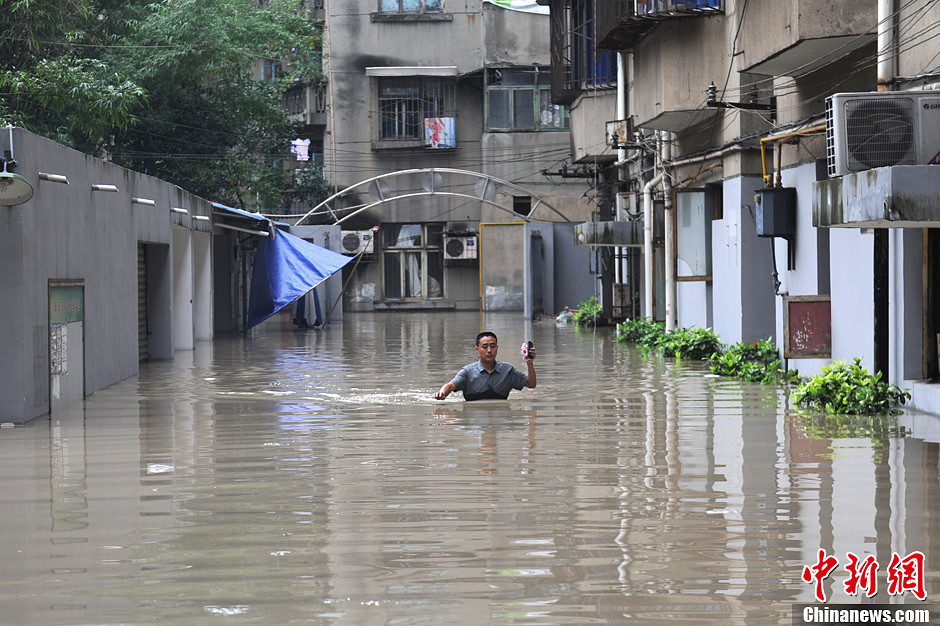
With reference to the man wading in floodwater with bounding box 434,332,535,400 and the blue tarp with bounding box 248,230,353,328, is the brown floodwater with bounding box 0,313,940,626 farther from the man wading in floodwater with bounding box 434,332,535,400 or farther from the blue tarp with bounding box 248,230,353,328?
the blue tarp with bounding box 248,230,353,328

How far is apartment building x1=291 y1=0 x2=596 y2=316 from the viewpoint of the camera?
137 feet

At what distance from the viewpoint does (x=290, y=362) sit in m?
21.8

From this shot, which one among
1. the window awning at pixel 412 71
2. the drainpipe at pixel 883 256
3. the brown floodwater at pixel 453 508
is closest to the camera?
the brown floodwater at pixel 453 508

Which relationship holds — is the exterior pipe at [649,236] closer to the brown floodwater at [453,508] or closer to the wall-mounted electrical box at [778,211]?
the wall-mounted electrical box at [778,211]

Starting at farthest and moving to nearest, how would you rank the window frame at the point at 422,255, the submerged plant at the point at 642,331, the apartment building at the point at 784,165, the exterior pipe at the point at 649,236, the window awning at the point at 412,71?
the window frame at the point at 422,255 → the window awning at the point at 412,71 → the submerged plant at the point at 642,331 → the exterior pipe at the point at 649,236 → the apartment building at the point at 784,165

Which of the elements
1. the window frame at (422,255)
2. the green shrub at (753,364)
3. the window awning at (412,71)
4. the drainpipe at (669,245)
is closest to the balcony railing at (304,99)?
the window awning at (412,71)

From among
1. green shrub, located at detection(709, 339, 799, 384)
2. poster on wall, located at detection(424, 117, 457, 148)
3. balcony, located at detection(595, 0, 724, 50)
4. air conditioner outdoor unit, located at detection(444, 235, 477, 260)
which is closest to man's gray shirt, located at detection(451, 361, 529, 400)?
green shrub, located at detection(709, 339, 799, 384)

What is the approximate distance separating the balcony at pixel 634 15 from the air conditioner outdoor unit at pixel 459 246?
21.0 m

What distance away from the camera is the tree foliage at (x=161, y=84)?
2586cm

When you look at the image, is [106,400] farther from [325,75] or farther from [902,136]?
[325,75]

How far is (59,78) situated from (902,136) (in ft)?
60.7

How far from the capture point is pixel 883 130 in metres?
11.5

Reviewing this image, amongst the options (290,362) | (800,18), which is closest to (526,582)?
(800,18)

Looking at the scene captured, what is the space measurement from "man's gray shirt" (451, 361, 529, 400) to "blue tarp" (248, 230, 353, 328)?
15537 millimetres
